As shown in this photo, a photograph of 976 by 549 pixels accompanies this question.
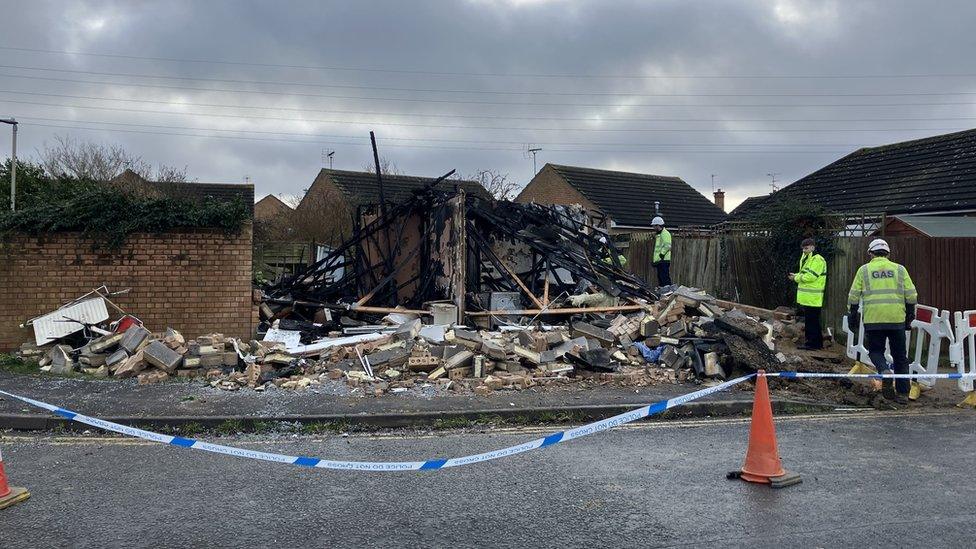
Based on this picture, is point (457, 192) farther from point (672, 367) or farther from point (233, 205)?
point (672, 367)

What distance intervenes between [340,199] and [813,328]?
64.0 feet

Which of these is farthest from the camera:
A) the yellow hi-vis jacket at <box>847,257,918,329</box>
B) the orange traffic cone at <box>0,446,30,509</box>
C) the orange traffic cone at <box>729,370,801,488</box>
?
the yellow hi-vis jacket at <box>847,257,918,329</box>

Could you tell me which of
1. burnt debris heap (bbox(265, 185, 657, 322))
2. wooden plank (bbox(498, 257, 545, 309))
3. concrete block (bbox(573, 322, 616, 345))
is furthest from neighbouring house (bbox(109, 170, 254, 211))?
concrete block (bbox(573, 322, 616, 345))

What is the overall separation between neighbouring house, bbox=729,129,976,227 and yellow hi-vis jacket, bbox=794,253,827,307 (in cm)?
321

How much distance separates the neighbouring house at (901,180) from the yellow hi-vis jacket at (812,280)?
321 cm

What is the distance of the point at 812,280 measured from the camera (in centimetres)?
1167

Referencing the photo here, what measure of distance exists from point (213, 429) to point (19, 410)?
2026 millimetres

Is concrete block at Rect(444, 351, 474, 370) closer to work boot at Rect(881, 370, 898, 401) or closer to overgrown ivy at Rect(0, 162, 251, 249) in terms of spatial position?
overgrown ivy at Rect(0, 162, 251, 249)

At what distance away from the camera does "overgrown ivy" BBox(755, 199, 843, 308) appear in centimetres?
1322

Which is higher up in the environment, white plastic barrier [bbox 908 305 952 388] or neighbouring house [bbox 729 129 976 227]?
neighbouring house [bbox 729 129 976 227]

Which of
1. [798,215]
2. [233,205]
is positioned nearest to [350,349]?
[233,205]

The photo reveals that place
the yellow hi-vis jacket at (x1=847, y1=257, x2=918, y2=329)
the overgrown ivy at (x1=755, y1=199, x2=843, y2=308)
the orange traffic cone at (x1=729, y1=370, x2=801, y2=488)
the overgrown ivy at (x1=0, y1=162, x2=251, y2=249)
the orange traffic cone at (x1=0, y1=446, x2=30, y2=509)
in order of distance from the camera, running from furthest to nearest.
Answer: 1. the overgrown ivy at (x1=755, y1=199, x2=843, y2=308)
2. the overgrown ivy at (x1=0, y1=162, x2=251, y2=249)
3. the yellow hi-vis jacket at (x1=847, y1=257, x2=918, y2=329)
4. the orange traffic cone at (x1=729, y1=370, x2=801, y2=488)
5. the orange traffic cone at (x1=0, y1=446, x2=30, y2=509)

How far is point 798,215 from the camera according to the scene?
532 inches

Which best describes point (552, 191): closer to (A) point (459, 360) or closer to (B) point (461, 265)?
(B) point (461, 265)
